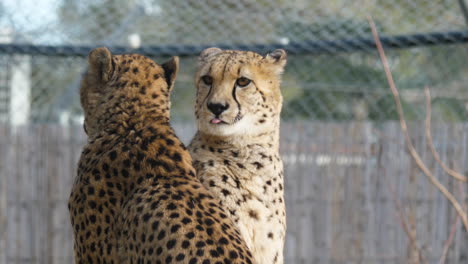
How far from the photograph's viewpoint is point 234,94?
135 centimetres

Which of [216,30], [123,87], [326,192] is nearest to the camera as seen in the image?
[123,87]

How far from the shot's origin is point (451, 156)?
14.2ft

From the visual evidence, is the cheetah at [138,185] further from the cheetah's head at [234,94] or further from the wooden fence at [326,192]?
the wooden fence at [326,192]

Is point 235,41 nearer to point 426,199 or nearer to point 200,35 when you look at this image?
point 200,35

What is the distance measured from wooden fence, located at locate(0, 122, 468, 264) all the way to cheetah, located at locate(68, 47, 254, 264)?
321 cm

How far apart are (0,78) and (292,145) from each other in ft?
8.77

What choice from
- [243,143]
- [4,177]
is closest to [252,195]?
[243,143]

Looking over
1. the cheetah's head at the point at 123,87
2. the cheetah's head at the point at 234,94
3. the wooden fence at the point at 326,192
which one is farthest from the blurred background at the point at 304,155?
the cheetah's head at the point at 123,87

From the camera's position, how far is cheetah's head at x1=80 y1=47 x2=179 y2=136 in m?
1.29

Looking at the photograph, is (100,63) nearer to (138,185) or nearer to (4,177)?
(138,185)

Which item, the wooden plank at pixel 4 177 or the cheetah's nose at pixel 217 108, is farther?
the wooden plank at pixel 4 177

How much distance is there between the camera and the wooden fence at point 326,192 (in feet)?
14.3

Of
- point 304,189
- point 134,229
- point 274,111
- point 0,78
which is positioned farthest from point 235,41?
point 134,229

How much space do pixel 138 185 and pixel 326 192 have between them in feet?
11.3
